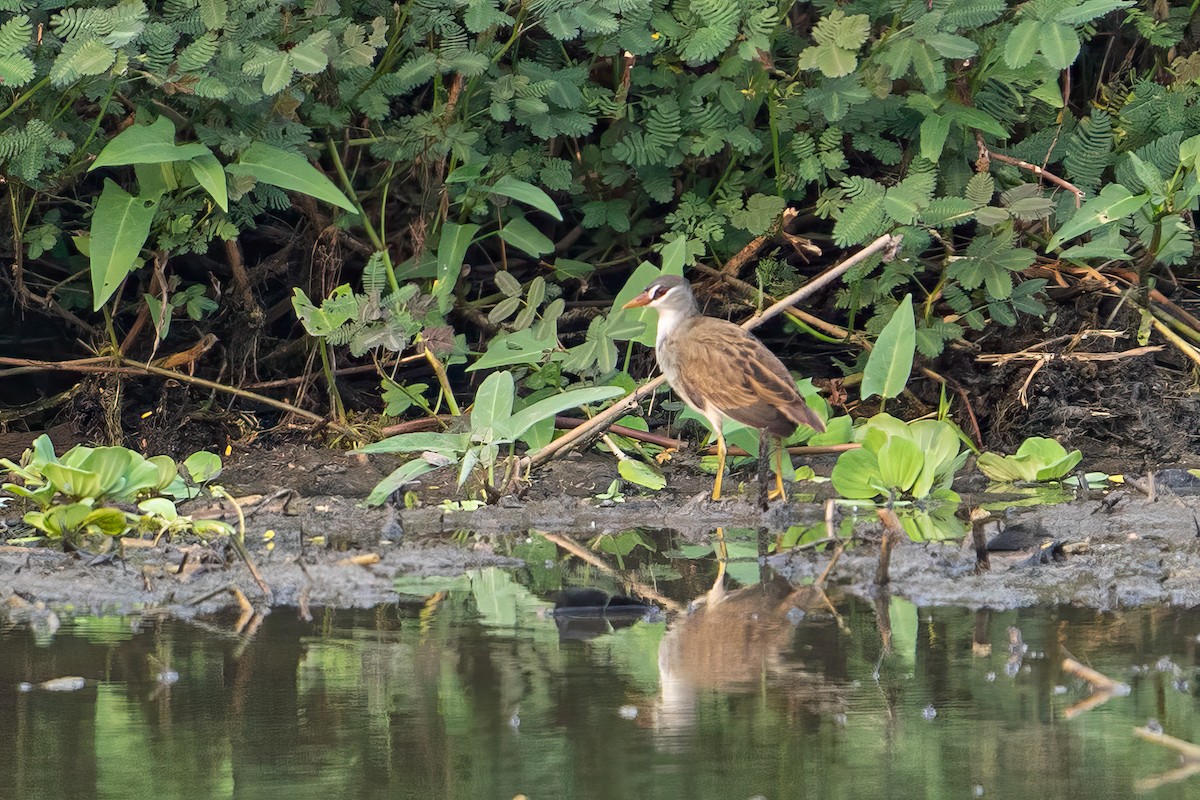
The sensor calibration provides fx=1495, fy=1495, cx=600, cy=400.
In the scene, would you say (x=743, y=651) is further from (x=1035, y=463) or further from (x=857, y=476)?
(x=1035, y=463)

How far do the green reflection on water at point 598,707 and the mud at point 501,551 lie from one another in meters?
0.17

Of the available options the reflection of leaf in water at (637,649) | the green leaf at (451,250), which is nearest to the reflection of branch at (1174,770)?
the reflection of leaf in water at (637,649)

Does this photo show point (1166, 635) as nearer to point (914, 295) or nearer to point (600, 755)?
point (600, 755)

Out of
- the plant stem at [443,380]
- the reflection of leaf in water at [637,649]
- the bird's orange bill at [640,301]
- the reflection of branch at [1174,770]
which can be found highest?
the bird's orange bill at [640,301]

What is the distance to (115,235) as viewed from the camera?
16.9 ft

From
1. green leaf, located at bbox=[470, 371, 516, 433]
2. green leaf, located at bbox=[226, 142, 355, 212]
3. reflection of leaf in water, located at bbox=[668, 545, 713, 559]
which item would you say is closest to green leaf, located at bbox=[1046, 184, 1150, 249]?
reflection of leaf in water, located at bbox=[668, 545, 713, 559]

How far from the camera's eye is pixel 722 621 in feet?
11.3

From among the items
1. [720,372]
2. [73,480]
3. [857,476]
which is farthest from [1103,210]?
[73,480]

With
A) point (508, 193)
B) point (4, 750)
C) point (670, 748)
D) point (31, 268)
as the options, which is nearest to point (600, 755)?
point (670, 748)

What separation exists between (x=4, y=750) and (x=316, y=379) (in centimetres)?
355

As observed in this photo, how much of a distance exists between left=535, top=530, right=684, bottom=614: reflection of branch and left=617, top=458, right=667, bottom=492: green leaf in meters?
0.60

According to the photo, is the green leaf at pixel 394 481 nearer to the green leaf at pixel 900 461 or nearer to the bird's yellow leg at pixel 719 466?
the bird's yellow leg at pixel 719 466

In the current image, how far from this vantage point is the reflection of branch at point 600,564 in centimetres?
366

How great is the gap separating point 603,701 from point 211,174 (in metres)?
2.88
